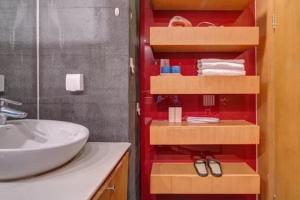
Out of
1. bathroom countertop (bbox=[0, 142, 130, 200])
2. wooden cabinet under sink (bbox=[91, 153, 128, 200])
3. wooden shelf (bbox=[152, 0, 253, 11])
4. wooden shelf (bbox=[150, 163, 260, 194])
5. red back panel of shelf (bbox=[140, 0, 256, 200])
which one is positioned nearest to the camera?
bathroom countertop (bbox=[0, 142, 130, 200])

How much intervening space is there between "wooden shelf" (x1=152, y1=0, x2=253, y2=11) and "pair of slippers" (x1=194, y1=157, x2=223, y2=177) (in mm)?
1074

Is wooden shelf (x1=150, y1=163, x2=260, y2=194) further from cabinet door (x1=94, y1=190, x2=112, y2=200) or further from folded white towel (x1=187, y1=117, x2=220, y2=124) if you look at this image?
cabinet door (x1=94, y1=190, x2=112, y2=200)

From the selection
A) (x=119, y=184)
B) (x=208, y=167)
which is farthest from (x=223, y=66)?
(x=119, y=184)

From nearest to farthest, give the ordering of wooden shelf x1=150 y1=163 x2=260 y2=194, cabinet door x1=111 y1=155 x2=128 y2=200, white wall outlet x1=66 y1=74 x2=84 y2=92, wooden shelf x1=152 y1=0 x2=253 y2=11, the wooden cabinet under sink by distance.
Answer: the wooden cabinet under sink
cabinet door x1=111 y1=155 x2=128 y2=200
white wall outlet x1=66 y1=74 x2=84 y2=92
wooden shelf x1=150 y1=163 x2=260 y2=194
wooden shelf x1=152 y1=0 x2=253 y2=11

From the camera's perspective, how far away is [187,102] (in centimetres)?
199

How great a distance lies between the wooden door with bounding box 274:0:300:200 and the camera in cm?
148

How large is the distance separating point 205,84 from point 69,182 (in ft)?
3.74

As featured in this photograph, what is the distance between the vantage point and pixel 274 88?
1688mm

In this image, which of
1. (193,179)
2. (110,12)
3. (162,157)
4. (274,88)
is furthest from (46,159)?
(274,88)

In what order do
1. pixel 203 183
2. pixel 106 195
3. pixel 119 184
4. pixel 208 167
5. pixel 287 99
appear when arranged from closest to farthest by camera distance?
pixel 106 195 → pixel 119 184 → pixel 287 99 → pixel 203 183 → pixel 208 167

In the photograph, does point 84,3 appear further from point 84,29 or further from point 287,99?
point 287,99

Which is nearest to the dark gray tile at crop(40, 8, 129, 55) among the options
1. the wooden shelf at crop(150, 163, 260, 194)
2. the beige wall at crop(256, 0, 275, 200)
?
the wooden shelf at crop(150, 163, 260, 194)

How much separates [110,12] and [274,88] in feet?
3.60

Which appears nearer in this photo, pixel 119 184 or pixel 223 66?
pixel 119 184
